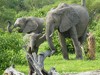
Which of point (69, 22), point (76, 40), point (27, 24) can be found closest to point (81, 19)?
point (69, 22)

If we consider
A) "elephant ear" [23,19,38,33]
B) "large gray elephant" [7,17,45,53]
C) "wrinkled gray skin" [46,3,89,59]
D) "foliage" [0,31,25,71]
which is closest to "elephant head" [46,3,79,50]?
"wrinkled gray skin" [46,3,89,59]

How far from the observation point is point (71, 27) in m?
13.9

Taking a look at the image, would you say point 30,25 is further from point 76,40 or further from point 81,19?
point 76,40

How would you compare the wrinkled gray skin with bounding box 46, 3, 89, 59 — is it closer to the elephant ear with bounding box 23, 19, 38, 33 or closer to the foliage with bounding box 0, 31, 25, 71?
the foliage with bounding box 0, 31, 25, 71

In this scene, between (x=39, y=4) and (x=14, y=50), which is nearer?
(x=14, y=50)

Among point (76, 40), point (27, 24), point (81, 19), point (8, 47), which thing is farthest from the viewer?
point (27, 24)

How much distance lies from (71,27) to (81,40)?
1.34m

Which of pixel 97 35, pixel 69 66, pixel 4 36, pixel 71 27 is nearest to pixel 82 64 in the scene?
pixel 69 66

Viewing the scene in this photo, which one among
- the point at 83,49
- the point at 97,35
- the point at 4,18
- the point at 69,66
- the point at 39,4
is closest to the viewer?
the point at 69,66

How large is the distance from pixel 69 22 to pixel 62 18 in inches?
10.9

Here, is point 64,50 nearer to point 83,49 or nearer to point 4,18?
point 83,49

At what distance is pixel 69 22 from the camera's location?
542 inches

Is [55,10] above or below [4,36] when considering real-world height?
above

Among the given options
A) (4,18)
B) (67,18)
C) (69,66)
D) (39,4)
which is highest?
(39,4)
